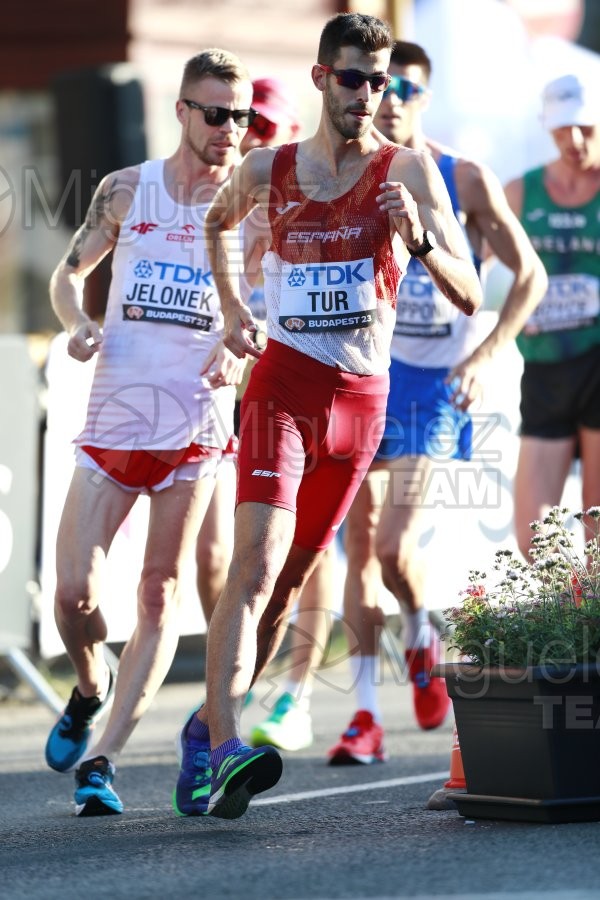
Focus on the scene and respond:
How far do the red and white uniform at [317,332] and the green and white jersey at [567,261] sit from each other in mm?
2609

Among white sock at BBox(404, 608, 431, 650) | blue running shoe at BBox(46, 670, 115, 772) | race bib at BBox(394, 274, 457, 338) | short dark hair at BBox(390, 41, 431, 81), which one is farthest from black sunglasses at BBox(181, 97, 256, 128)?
white sock at BBox(404, 608, 431, 650)

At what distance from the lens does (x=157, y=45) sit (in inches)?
549

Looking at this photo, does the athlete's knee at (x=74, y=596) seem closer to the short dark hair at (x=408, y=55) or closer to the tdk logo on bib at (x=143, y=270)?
the tdk logo on bib at (x=143, y=270)

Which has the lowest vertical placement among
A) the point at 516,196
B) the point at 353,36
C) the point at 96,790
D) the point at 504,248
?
the point at 96,790

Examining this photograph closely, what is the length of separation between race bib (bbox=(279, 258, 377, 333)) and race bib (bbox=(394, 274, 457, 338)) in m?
1.95

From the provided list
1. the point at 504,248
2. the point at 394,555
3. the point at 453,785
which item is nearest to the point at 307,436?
the point at 453,785

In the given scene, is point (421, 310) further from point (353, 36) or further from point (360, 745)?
point (353, 36)

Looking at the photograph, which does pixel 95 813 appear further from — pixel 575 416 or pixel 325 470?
pixel 575 416

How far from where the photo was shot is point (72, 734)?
19.9 feet

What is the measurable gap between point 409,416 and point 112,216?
1.77 metres

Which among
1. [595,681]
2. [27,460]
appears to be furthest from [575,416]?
[595,681]

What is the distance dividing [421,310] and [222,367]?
179cm

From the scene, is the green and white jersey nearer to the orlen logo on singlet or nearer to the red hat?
the red hat

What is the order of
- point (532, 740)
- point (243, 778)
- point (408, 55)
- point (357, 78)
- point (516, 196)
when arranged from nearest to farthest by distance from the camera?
point (243, 778)
point (532, 740)
point (357, 78)
point (408, 55)
point (516, 196)
